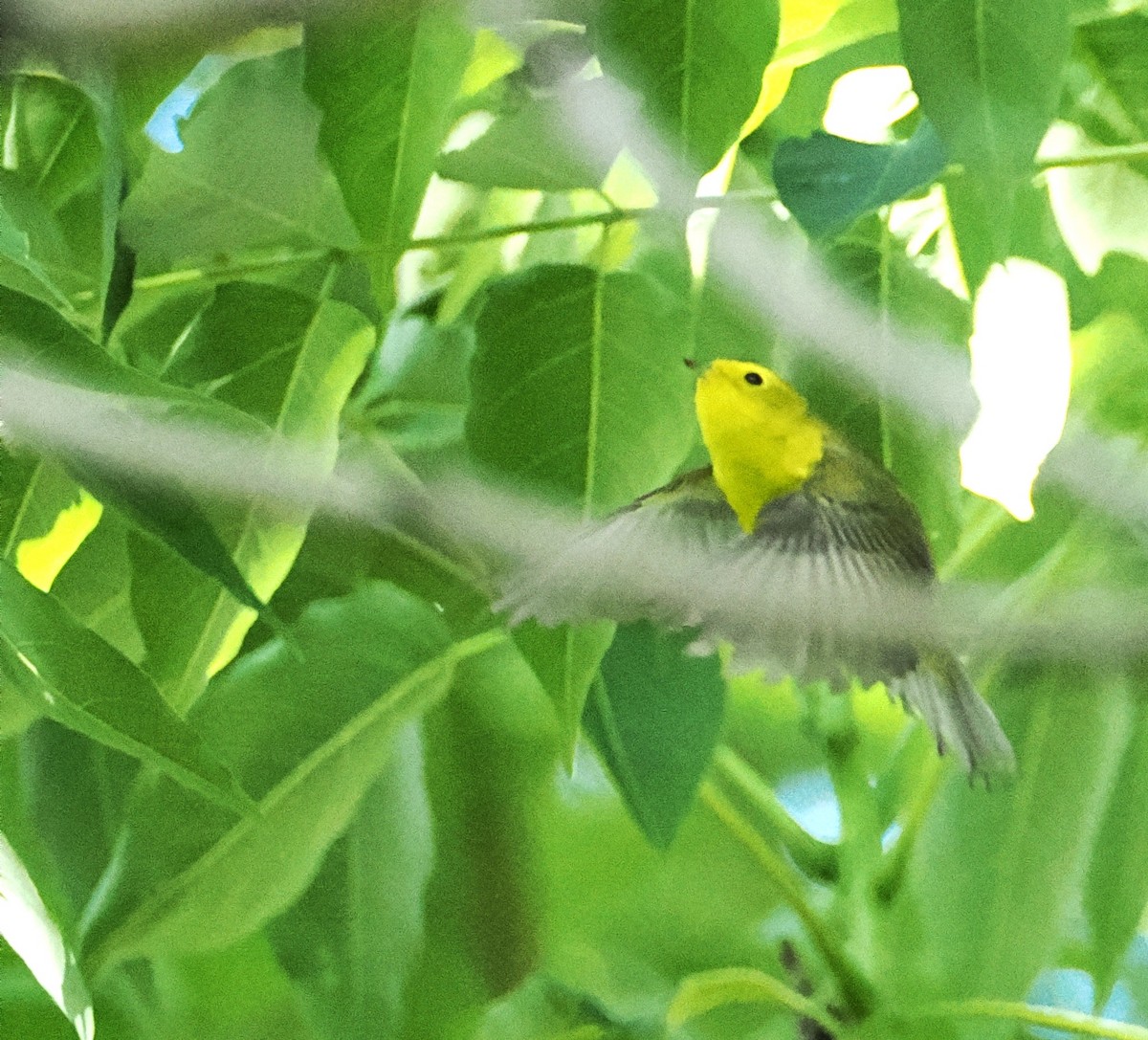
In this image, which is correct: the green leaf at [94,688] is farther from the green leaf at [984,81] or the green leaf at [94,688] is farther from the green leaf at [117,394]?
the green leaf at [984,81]

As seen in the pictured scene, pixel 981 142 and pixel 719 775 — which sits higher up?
pixel 981 142

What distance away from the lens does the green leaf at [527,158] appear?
0.25 metres

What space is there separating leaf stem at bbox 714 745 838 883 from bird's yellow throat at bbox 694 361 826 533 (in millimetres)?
75

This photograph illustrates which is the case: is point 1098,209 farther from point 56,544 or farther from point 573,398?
point 56,544

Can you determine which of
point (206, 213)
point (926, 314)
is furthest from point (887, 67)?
point (206, 213)

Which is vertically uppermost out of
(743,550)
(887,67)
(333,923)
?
(887,67)

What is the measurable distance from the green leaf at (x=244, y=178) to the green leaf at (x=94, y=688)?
0.32ft

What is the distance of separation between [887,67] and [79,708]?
0.22 metres

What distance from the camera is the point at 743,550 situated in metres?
0.24

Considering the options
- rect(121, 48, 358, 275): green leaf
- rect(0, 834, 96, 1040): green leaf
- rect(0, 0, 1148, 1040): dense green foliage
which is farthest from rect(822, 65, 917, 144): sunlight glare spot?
rect(0, 834, 96, 1040): green leaf

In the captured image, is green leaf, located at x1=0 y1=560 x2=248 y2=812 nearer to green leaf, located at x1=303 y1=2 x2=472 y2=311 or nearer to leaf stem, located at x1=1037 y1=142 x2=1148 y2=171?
green leaf, located at x1=303 y1=2 x2=472 y2=311

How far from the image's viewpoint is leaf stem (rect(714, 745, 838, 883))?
290mm

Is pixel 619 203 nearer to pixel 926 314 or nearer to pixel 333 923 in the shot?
pixel 926 314

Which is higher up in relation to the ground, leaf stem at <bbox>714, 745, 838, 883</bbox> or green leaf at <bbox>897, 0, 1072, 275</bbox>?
green leaf at <bbox>897, 0, 1072, 275</bbox>
